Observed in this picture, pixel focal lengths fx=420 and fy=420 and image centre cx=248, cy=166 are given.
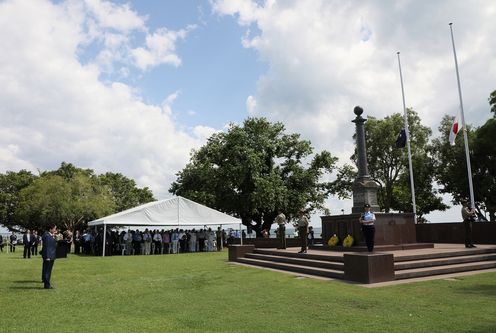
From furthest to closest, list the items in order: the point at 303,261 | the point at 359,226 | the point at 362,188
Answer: the point at 362,188 < the point at 359,226 < the point at 303,261

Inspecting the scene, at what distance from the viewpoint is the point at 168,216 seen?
2578 centimetres

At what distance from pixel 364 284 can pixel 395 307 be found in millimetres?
2878

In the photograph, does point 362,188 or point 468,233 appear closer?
point 468,233

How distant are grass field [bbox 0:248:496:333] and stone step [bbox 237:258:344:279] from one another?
2.76 feet

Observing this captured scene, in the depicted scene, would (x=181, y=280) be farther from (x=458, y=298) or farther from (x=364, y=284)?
(x=458, y=298)

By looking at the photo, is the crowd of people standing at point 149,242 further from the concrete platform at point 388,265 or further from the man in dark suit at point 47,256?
the man in dark suit at point 47,256

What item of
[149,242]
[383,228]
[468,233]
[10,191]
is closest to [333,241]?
[383,228]

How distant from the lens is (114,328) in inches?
256

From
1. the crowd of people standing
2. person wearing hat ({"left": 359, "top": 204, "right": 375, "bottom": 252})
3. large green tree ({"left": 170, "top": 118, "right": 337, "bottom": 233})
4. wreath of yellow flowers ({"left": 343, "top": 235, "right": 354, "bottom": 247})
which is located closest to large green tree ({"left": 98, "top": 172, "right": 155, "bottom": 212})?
large green tree ({"left": 170, "top": 118, "right": 337, "bottom": 233})

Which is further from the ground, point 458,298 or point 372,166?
point 372,166

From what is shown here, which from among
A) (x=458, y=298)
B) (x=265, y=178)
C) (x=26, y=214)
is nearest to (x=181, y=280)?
(x=458, y=298)

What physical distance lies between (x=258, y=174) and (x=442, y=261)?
22.3 m

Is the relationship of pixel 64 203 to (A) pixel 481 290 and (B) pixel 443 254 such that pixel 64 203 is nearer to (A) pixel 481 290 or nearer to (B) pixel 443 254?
(B) pixel 443 254

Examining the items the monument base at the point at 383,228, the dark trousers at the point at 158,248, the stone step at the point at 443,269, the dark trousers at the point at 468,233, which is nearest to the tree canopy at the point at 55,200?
the dark trousers at the point at 158,248
